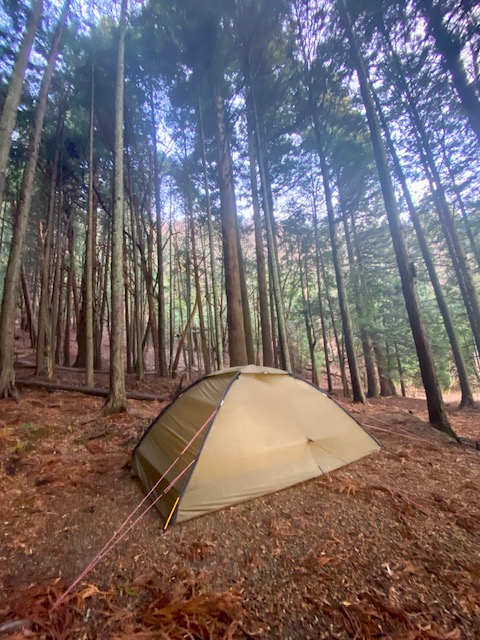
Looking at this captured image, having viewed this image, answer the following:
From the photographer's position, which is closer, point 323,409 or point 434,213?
point 323,409

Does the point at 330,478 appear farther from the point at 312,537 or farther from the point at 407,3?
the point at 407,3

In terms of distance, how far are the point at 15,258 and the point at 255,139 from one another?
843 centimetres

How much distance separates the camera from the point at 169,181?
13109mm

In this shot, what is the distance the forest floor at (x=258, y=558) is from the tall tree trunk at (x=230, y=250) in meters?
4.70

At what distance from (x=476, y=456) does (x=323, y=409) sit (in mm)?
2538

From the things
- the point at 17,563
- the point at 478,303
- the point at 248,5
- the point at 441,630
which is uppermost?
the point at 248,5

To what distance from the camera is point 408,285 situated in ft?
18.7

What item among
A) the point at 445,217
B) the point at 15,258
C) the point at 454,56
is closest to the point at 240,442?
the point at 15,258

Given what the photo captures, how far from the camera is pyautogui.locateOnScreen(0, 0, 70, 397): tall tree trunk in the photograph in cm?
602

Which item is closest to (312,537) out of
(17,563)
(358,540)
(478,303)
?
(358,540)

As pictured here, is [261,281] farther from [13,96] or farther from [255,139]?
[13,96]

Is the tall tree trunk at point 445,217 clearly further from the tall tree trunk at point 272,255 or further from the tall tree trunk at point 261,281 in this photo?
the tall tree trunk at point 261,281

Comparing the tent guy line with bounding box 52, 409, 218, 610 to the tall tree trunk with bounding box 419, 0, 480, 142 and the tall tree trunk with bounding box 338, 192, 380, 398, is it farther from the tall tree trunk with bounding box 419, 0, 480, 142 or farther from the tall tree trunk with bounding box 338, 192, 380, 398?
the tall tree trunk with bounding box 338, 192, 380, 398

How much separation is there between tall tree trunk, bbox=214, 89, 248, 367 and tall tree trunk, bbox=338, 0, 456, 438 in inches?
170
